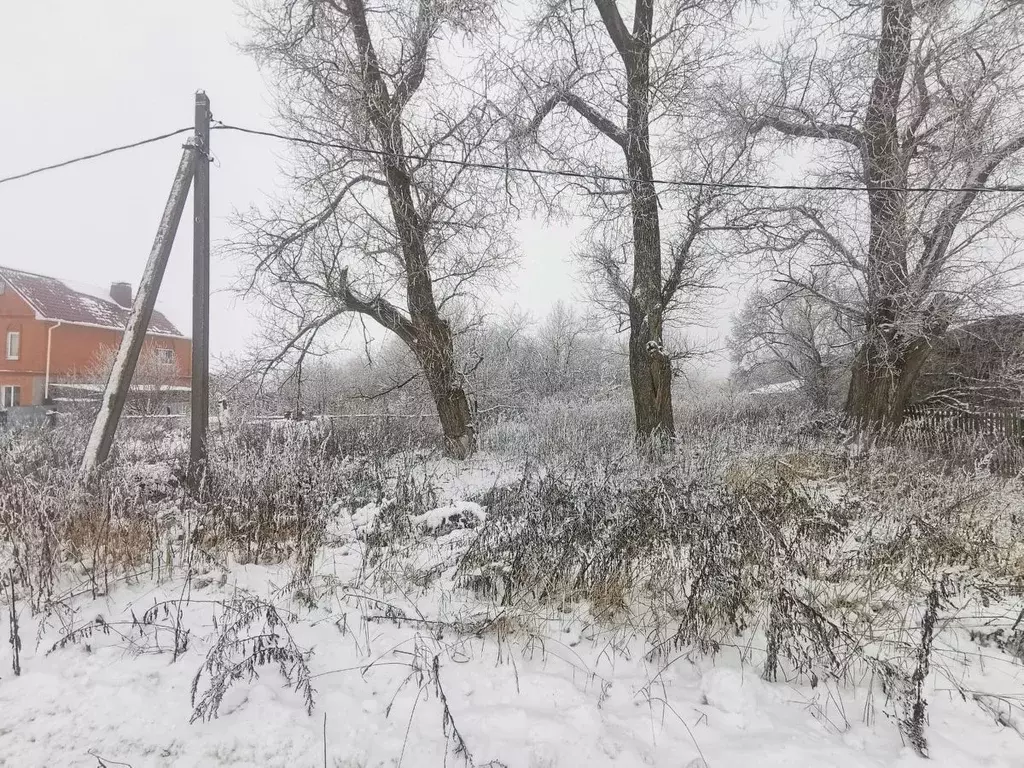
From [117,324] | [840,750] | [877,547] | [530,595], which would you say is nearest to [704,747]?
[840,750]

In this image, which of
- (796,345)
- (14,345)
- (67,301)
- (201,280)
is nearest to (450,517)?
(201,280)

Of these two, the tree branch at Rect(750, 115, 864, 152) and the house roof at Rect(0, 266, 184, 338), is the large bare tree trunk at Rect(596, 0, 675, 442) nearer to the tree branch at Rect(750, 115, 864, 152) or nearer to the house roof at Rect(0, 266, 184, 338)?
the tree branch at Rect(750, 115, 864, 152)

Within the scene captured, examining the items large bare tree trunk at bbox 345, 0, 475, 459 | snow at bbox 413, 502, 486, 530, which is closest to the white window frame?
large bare tree trunk at bbox 345, 0, 475, 459

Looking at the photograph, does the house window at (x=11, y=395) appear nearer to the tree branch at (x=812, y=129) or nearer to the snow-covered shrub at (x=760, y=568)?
the snow-covered shrub at (x=760, y=568)

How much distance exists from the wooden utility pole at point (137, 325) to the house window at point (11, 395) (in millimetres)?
23190

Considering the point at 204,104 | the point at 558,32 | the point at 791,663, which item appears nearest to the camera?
the point at 791,663

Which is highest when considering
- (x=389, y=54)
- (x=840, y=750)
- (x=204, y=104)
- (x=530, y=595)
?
(x=389, y=54)

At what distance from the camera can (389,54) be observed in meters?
8.16

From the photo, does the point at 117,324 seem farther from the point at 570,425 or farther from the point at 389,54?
the point at 570,425

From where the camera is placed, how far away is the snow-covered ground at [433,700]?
1920 mm

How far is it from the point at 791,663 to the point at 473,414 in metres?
7.25

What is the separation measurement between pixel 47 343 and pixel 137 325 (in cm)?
2337

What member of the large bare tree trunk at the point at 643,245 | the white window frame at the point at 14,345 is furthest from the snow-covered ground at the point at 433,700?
the white window frame at the point at 14,345

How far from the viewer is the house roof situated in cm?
2178
